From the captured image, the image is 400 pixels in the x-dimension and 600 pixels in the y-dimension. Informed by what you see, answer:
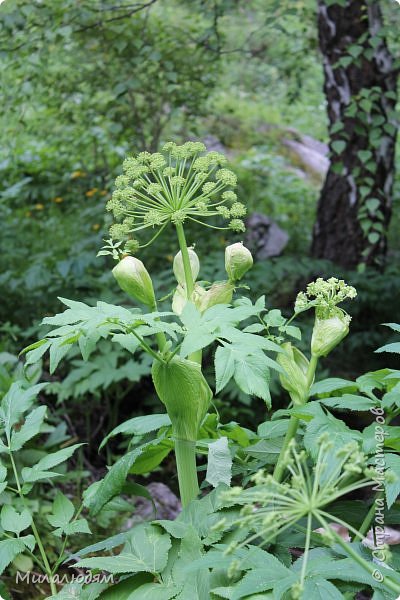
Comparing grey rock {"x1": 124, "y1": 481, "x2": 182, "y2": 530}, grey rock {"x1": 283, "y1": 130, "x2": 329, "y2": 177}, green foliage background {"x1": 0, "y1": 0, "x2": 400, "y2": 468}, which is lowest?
grey rock {"x1": 124, "y1": 481, "x2": 182, "y2": 530}

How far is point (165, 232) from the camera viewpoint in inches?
171

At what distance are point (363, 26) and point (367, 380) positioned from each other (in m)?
3.15

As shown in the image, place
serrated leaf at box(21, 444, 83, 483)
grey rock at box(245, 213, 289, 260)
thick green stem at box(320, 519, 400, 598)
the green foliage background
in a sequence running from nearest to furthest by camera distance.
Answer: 1. thick green stem at box(320, 519, 400, 598)
2. serrated leaf at box(21, 444, 83, 483)
3. the green foliage background
4. grey rock at box(245, 213, 289, 260)

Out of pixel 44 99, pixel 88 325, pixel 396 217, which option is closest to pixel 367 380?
pixel 88 325

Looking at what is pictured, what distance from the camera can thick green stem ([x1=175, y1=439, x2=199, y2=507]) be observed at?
1.24 metres

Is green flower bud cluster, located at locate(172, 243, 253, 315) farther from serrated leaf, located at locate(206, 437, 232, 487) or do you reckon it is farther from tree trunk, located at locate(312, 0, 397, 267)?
tree trunk, located at locate(312, 0, 397, 267)

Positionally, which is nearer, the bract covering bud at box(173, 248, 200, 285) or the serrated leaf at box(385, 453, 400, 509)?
the serrated leaf at box(385, 453, 400, 509)

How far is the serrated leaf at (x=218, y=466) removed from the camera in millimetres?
1190

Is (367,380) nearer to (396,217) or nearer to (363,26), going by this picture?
(363,26)

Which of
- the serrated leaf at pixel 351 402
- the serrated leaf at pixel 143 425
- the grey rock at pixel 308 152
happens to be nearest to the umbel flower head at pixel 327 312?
the serrated leaf at pixel 351 402

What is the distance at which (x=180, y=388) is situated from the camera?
1181 mm

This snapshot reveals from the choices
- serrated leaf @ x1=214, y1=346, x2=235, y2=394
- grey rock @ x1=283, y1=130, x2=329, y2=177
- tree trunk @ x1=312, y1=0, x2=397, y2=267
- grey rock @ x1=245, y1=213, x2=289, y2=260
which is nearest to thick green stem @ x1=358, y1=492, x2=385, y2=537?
serrated leaf @ x1=214, y1=346, x2=235, y2=394

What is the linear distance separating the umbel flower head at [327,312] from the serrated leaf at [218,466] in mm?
240

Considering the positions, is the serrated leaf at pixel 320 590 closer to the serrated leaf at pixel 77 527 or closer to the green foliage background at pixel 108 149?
the serrated leaf at pixel 77 527
